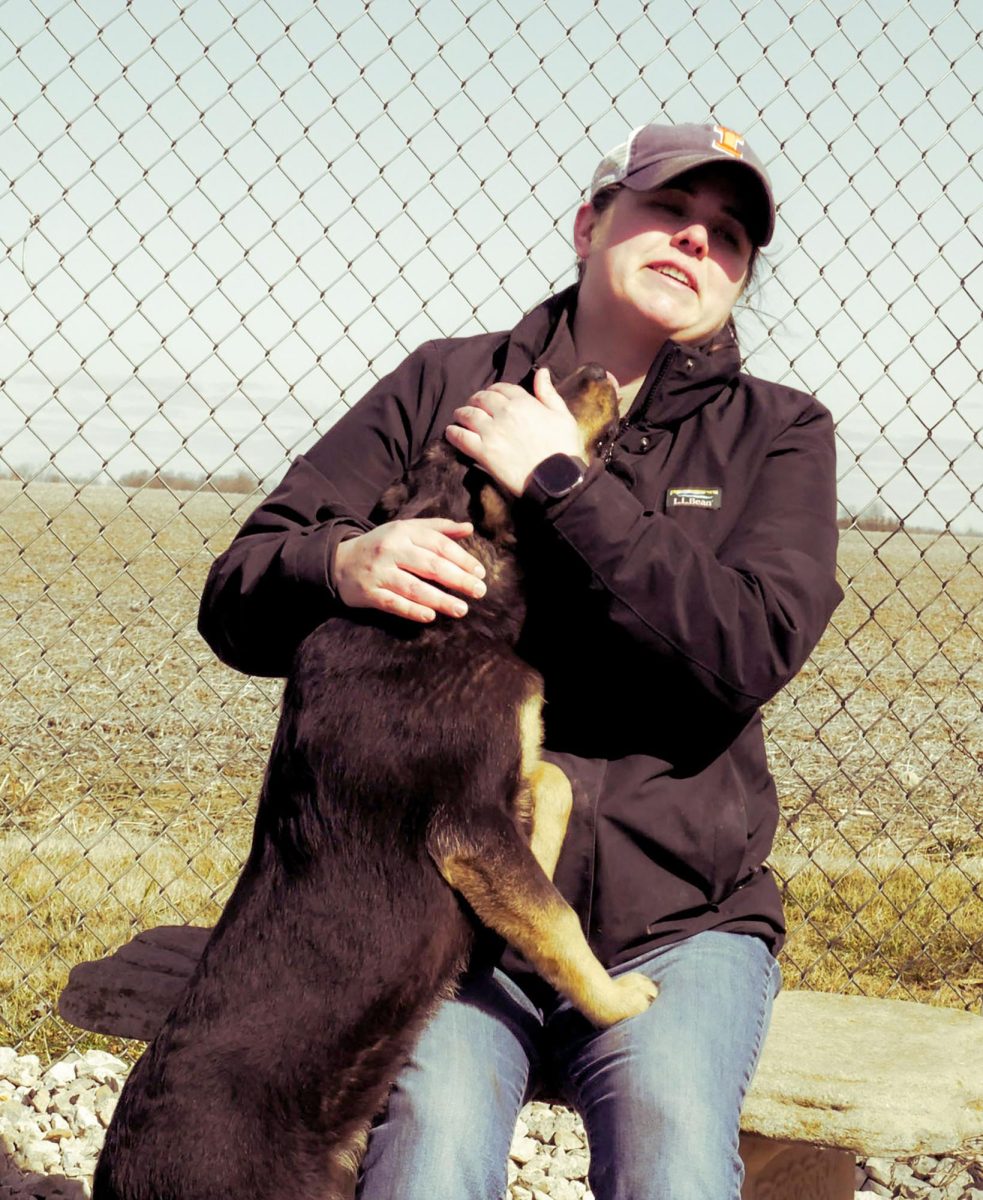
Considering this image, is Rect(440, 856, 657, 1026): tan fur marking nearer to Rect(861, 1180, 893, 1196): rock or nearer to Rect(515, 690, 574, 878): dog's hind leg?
→ Rect(515, 690, 574, 878): dog's hind leg

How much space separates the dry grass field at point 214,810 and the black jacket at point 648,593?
1074 millimetres

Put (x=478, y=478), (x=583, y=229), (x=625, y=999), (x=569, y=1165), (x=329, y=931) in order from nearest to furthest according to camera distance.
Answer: (x=329, y=931) < (x=625, y=999) < (x=478, y=478) < (x=583, y=229) < (x=569, y=1165)

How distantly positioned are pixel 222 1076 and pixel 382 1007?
273 millimetres

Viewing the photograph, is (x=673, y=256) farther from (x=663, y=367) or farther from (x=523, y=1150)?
(x=523, y=1150)

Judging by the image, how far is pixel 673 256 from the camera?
259cm

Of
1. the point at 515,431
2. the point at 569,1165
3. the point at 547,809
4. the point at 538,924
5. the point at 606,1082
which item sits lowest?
the point at 569,1165

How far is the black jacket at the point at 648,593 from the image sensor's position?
2205mm

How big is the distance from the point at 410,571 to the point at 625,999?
2.70ft

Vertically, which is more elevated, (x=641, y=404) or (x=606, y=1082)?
(x=641, y=404)

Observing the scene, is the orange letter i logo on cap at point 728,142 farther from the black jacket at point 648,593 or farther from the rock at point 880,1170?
the rock at point 880,1170

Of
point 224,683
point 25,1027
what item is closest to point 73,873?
point 25,1027

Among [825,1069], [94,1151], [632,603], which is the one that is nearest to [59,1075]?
[94,1151]

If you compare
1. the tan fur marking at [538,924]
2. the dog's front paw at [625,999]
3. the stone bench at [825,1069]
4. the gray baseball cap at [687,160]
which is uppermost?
the gray baseball cap at [687,160]

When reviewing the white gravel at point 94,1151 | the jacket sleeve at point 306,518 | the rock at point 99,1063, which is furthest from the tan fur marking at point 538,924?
the rock at point 99,1063
